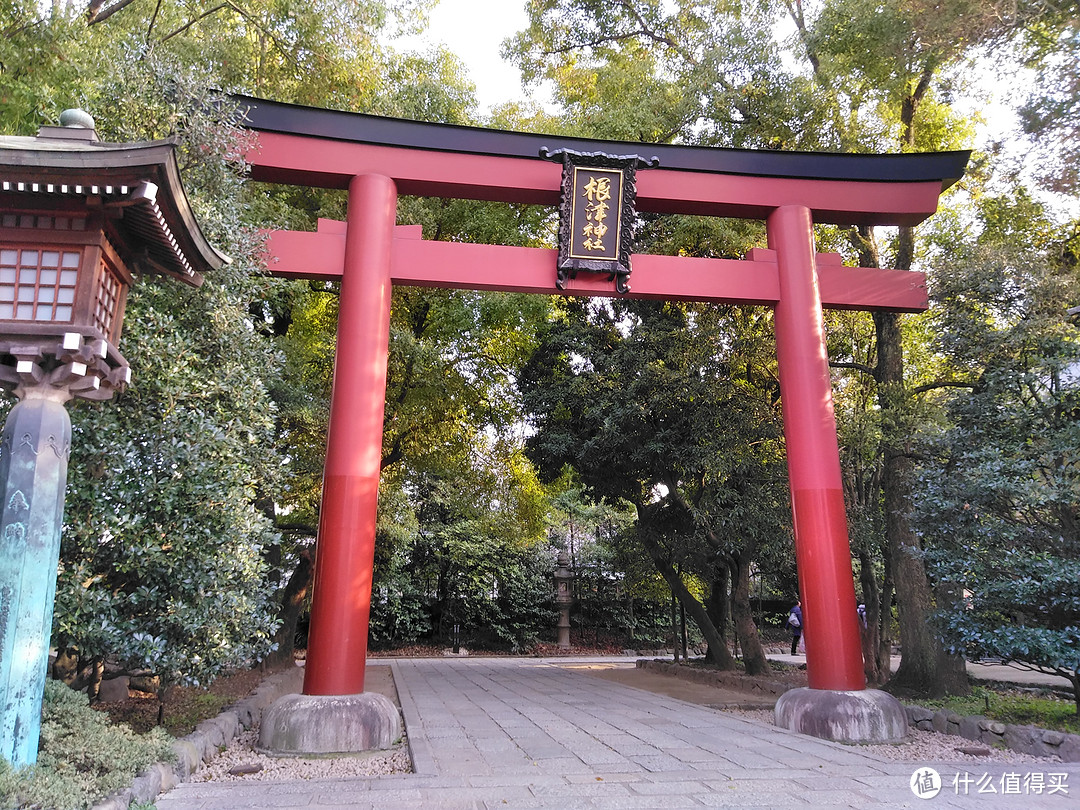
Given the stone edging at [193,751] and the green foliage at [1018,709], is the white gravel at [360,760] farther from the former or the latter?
the green foliage at [1018,709]

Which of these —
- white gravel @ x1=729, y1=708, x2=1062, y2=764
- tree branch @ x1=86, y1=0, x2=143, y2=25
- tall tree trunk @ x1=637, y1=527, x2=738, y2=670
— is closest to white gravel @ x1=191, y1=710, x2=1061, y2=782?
white gravel @ x1=729, y1=708, x2=1062, y2=764

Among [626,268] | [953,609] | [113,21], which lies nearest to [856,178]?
[626,268]

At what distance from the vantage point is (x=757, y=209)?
24.5 ft

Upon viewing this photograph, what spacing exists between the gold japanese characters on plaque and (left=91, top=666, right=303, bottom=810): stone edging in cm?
476

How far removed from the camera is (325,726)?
5254 millimetres

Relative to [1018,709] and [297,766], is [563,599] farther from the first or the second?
[297,766]

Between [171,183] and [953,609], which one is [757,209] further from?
[171,183]

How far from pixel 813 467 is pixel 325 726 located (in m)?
4.78

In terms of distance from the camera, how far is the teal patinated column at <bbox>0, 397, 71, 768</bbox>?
11.6 ft

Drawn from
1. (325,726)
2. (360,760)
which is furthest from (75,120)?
(360,760)

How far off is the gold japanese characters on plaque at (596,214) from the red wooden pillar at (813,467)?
1.67 m

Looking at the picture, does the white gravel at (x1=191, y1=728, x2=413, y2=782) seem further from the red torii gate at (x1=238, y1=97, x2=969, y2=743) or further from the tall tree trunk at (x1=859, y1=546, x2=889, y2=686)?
the tall tree trunk at (x1=859, y1=546, x2=889, y2=686)

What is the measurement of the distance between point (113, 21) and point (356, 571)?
26.5 ft

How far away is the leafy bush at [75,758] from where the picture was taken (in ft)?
10.2
